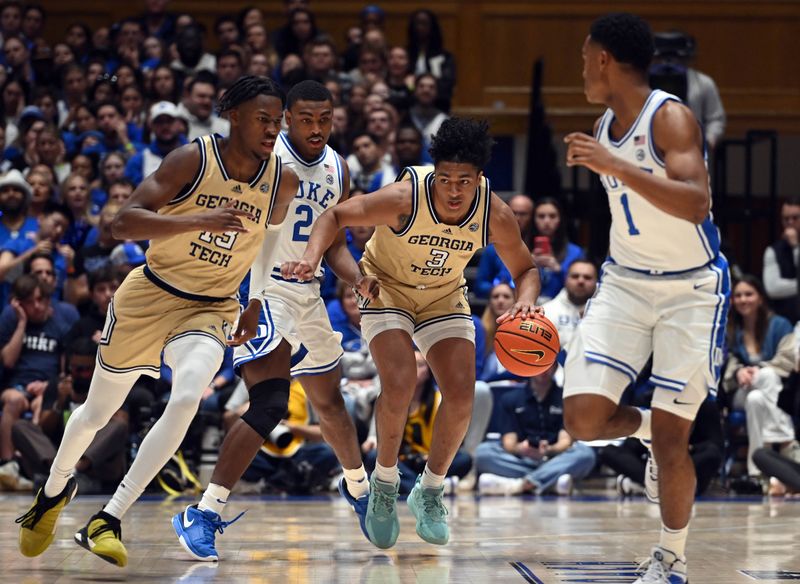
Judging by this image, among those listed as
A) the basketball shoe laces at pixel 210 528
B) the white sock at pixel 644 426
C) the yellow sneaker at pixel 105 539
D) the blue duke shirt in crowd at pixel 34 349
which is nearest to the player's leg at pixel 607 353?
the white sock at pixel 644 426

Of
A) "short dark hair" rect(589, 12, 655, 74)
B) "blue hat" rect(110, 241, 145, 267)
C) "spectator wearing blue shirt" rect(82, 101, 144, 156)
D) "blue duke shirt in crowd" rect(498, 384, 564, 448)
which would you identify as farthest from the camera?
"spectator wearing blue shirt" rect(82, 101, 144, 156)

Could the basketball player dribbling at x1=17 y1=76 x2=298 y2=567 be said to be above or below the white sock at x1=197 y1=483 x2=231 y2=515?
above

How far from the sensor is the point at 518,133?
14.3 m

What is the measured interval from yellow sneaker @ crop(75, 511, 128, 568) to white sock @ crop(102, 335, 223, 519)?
56mm

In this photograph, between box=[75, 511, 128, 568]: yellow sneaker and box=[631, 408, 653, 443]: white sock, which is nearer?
box=[75, 511, 128, 568]: yellow sneaker

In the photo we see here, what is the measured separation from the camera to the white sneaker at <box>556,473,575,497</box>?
9078 mm

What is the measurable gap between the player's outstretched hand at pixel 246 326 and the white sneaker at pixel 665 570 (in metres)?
1.95

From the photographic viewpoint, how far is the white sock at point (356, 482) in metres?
6.12

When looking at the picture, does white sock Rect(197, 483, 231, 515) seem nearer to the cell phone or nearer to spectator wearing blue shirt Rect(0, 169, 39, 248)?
the cell phone

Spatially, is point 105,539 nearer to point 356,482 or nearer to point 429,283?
point 356,482

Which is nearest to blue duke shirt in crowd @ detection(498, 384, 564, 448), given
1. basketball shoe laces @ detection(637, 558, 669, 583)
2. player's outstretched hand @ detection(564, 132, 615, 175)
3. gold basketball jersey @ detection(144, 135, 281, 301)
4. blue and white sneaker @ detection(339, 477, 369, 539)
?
blue and white sneaker @ detection(339, 477, 369, 539)

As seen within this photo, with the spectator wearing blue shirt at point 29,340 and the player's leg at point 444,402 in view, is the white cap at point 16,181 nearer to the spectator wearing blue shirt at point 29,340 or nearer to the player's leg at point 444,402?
the spectator wearing blue shirt at point 29,340

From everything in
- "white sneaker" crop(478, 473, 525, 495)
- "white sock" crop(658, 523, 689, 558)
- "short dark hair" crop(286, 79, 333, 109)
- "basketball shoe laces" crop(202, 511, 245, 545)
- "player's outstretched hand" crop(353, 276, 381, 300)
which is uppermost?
"short dark hair" crop(286, 79, 333, 109)

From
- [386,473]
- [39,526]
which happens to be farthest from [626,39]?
[39,526]
